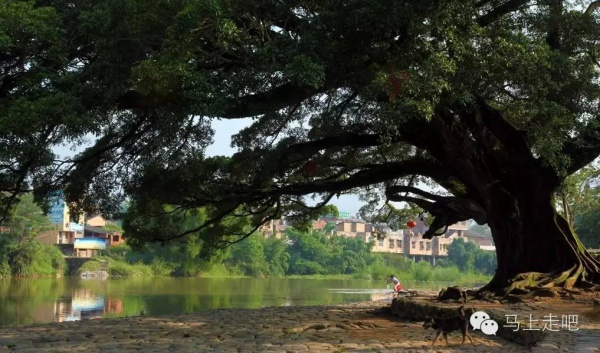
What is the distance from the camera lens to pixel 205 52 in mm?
7383

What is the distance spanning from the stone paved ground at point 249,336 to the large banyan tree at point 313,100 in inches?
82.5

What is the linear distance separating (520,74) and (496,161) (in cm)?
321

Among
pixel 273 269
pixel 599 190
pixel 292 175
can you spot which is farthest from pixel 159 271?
pixel 292 175

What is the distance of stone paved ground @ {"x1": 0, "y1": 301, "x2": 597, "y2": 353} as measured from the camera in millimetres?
6613

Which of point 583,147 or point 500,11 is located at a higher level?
point 500,11

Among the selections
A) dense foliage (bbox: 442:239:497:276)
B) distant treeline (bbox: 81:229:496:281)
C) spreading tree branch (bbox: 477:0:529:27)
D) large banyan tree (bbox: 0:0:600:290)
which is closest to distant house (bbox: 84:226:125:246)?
distant treeline (bbox: 81:229:496:281)

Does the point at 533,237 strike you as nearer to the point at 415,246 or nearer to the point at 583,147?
the point at 583,147

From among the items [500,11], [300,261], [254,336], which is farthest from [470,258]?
[254,336]

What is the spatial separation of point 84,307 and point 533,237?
13804mm

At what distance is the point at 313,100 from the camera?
1010 cm

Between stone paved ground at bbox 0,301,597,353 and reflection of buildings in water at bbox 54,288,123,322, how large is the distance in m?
6.92

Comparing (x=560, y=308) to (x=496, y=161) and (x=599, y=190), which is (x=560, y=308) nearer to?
(x=496, y=161)

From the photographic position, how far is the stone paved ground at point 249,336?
661 centimetres

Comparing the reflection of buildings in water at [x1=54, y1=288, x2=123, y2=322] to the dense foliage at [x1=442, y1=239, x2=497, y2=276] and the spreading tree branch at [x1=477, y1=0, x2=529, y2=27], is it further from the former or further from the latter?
the dense foliage at [x1=442, y1=239, x2=497, y2=276]
